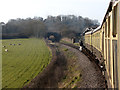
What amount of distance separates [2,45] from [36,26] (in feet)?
39.4

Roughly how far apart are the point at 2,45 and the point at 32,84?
910 inches

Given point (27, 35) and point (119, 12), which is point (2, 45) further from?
point (119, 12)

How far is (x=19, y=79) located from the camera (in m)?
13.3

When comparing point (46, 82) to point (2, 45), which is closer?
point (46, 82)

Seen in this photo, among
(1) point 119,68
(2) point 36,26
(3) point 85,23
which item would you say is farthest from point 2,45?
(3) point 85,23

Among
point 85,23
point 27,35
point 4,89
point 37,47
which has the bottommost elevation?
point 4,89

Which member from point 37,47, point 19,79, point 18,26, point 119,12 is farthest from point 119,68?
point 37,47

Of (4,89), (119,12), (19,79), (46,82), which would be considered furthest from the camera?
(19,79)

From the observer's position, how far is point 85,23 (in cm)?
7356

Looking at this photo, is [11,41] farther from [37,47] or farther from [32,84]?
[32,84]

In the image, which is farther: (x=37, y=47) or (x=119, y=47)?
(x=37, y=47)

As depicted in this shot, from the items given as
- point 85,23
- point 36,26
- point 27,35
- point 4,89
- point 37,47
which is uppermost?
point 85,23

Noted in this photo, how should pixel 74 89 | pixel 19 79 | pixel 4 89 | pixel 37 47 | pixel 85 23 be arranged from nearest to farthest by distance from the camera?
1. pixel 74 89
2. pixel 4 89
3. pixel 19 79
4. pixel 37 47
5. pixel 85 23

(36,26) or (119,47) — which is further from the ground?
(36,26)
